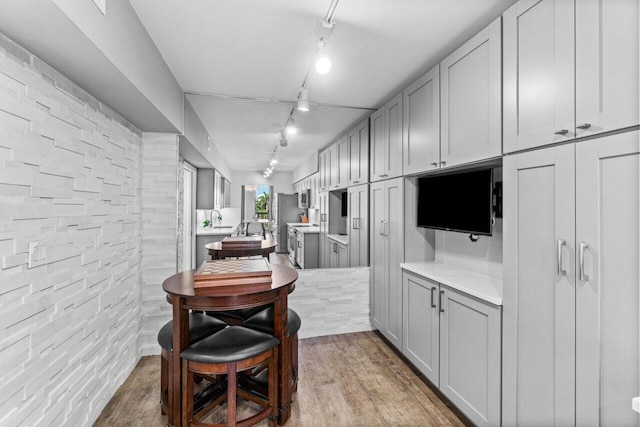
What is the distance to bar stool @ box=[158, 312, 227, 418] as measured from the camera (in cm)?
176

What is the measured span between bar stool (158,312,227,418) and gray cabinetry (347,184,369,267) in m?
1.83

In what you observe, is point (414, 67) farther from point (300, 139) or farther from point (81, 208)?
point (81, 208)

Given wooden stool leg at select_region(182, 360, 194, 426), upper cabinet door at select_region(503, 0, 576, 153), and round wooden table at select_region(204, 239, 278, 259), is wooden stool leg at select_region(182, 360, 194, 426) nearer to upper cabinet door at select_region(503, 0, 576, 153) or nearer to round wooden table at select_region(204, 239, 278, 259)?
round wooden table at select_region(204, 239, 278, 259)

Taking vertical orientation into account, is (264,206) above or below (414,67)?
below

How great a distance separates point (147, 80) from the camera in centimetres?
191

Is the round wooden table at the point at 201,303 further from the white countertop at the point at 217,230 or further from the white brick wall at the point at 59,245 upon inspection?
the white countertop at the point at 217,230

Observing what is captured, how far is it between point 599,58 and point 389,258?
2078 millimetres

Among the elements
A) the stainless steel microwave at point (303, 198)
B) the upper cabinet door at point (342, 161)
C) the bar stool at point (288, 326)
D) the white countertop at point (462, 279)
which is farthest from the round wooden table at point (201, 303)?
the stainless steel microwave at point (303, 198)

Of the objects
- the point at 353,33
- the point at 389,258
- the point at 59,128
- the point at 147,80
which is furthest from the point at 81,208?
the point at 389,258

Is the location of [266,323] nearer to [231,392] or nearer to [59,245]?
[231,392]

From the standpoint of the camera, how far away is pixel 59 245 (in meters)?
1.58

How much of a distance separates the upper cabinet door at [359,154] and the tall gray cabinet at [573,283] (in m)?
1.86

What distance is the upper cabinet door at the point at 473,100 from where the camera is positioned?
1697mm

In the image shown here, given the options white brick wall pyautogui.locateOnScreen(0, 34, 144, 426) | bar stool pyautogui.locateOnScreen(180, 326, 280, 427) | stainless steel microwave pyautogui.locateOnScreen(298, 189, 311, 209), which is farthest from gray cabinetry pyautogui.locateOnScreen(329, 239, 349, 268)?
white brick wall pyautogui.locateOnScreen(0, 34, 144, 426)
